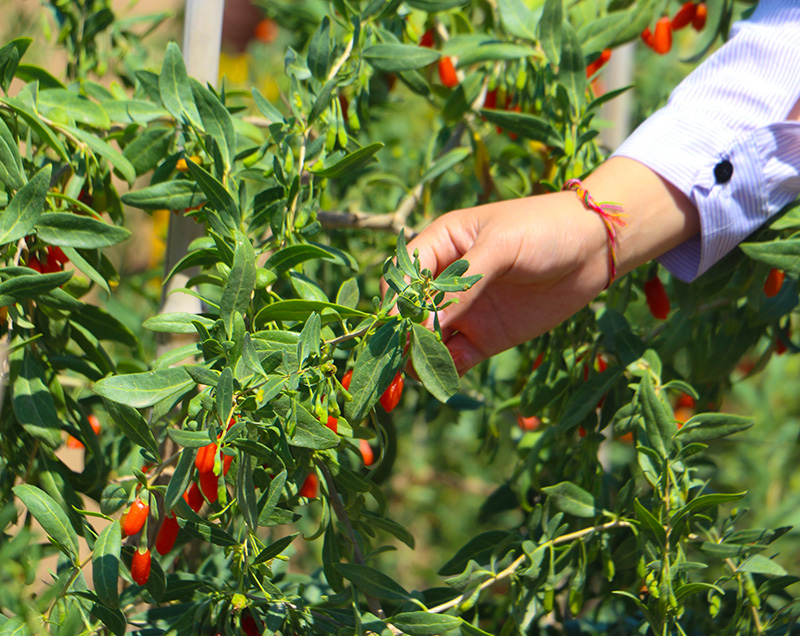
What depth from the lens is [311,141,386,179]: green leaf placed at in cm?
76

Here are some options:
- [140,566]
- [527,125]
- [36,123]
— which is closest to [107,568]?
[140,566]

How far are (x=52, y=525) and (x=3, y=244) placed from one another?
272 millimetres

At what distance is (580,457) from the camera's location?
938 millimetres

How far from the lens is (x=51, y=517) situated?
2.31 feet

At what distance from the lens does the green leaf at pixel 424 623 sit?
70cm

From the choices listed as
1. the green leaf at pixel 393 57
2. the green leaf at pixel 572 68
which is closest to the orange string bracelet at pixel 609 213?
the green leaf at pixel 572 68

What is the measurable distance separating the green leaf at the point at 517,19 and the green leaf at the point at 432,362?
56 centimetres

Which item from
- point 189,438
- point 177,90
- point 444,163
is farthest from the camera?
point 444,163

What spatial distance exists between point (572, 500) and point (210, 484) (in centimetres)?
41

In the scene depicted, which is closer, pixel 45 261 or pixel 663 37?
pixel 45 261

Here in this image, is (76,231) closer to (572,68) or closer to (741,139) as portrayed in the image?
(572,68)

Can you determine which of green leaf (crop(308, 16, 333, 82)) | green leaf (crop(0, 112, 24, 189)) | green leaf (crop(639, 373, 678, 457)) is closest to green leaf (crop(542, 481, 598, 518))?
green leaf (crop(639, 373, 678, 457))

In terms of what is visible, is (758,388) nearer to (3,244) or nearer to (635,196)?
(635,196)

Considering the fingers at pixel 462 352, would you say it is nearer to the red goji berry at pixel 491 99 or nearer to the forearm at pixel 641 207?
the forearm at pixel 641 207
